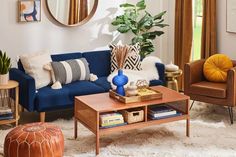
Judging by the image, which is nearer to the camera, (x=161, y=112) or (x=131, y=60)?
(x=161, y=112)

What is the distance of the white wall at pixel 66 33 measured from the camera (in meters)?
5.63

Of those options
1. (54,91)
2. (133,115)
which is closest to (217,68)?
(133,115)

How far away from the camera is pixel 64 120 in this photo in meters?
5.12

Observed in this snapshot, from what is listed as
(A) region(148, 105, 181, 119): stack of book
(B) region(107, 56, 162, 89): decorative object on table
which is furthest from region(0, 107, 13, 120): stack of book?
(A) region(148, 105, 181, 119): stack of book

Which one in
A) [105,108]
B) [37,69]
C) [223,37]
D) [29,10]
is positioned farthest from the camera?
[223,37]

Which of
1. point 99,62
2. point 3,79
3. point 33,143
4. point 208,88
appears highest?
point 99,62

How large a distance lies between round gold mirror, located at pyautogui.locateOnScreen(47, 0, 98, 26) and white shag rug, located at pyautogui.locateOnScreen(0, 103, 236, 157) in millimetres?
1554

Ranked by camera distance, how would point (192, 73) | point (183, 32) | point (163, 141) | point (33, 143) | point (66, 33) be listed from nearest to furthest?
point (33, 143), point (163, 141), point (192, 73), point (66, 33), point (183, 32)

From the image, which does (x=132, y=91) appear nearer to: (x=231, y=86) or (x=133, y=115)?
(x=133, y=115)

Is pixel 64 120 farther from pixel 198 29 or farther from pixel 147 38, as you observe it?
pixel 198 29

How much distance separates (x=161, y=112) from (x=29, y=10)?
7.53 feet

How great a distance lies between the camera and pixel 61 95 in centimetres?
489

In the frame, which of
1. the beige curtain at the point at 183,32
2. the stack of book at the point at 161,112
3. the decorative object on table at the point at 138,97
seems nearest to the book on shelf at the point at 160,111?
the stack of book at the point at 161,112

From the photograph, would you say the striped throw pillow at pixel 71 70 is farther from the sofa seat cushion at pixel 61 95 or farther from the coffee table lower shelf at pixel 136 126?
the coffee table lower shelf at pixel 136 126
